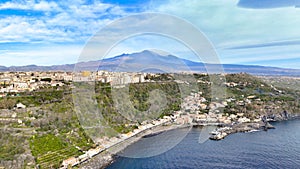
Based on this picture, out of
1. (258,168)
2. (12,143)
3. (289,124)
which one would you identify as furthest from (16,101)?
(289,124)

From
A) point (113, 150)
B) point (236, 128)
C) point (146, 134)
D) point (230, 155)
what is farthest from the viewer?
point (236, 128)

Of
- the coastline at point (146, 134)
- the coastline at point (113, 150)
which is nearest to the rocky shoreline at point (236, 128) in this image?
the coastline at point (146, 134)

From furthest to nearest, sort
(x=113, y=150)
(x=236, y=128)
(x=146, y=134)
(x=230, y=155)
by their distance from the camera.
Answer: (x=236, y=128), (x=146, y=134), (x=113, y=150), (x=230, y=155)

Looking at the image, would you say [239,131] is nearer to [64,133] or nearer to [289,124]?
[289,124]

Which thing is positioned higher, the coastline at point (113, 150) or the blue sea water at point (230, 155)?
the blue sea water at point (230, 155)

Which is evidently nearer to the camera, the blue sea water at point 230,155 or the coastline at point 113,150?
the blue sea water at point 230,155

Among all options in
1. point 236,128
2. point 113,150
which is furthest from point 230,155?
point 236,128

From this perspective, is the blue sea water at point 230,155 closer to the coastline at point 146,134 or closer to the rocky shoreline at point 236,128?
the coastline at point 146,134

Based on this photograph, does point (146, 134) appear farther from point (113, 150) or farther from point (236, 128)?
point (236, 128)

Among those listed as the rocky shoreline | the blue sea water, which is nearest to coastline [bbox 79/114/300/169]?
the rocky shoreline
